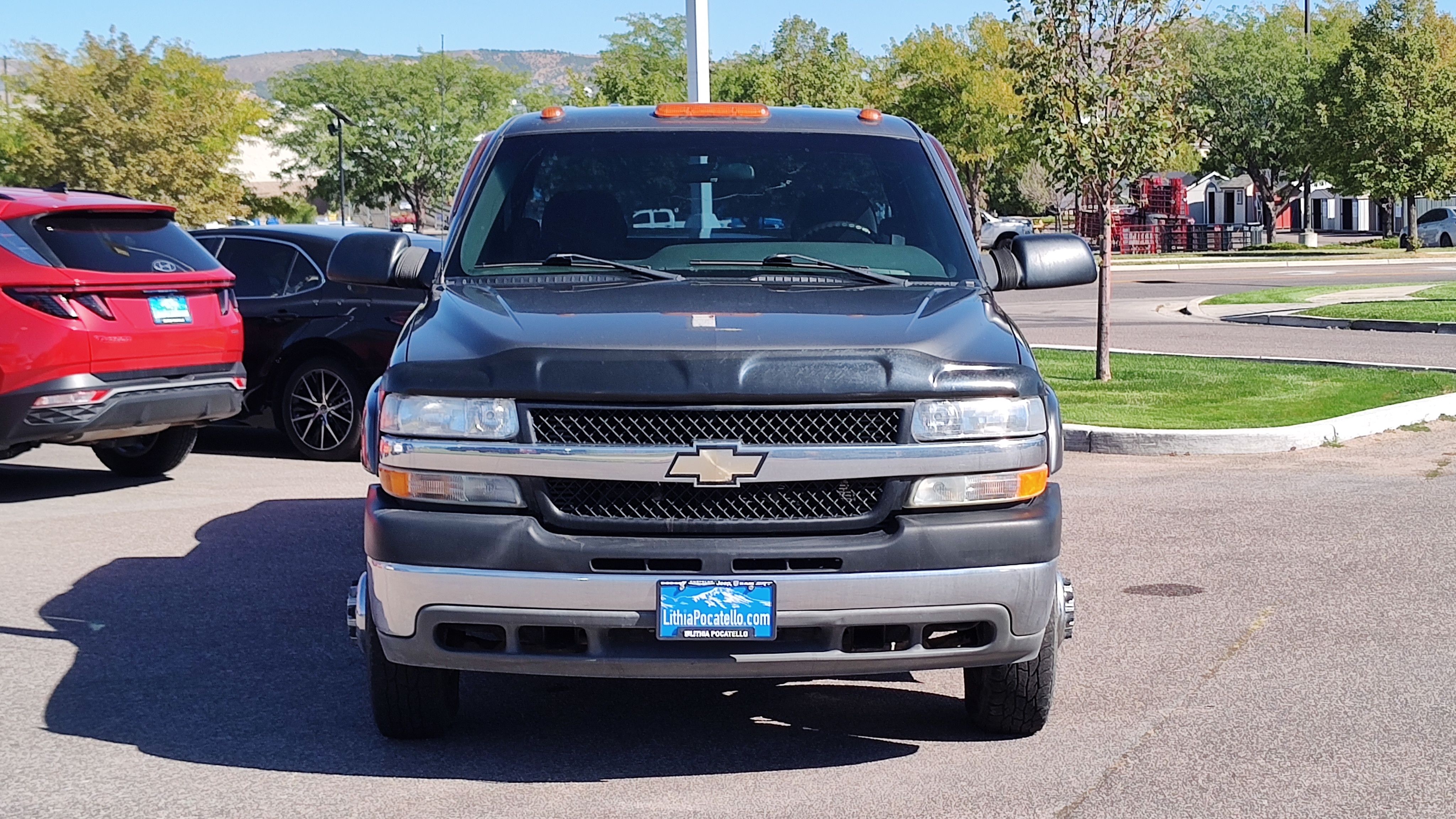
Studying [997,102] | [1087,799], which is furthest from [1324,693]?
[997,102]

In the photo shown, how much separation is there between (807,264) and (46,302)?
18.3 feet

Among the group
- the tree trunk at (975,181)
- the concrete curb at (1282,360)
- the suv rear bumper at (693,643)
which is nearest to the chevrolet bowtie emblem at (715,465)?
the suv rear bumper at (693,643)

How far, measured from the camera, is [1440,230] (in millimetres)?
66188

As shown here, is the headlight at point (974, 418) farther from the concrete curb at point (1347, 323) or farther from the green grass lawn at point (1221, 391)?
the concrete curb at point (1347, 323)

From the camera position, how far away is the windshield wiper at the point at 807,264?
5.54 m

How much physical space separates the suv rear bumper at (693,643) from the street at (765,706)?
403 mm

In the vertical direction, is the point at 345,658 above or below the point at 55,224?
below

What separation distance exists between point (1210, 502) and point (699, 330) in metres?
5.81

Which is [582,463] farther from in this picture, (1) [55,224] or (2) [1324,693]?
(1) [55,224]

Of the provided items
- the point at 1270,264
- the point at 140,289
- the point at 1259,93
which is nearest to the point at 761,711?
the point at 140,289

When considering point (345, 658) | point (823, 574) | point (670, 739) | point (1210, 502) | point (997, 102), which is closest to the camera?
point (823, 574)

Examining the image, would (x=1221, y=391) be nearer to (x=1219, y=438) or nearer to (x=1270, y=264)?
(x=1219, y=438)

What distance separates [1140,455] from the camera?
1175 cm

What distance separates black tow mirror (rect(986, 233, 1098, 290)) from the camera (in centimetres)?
Result: 603
